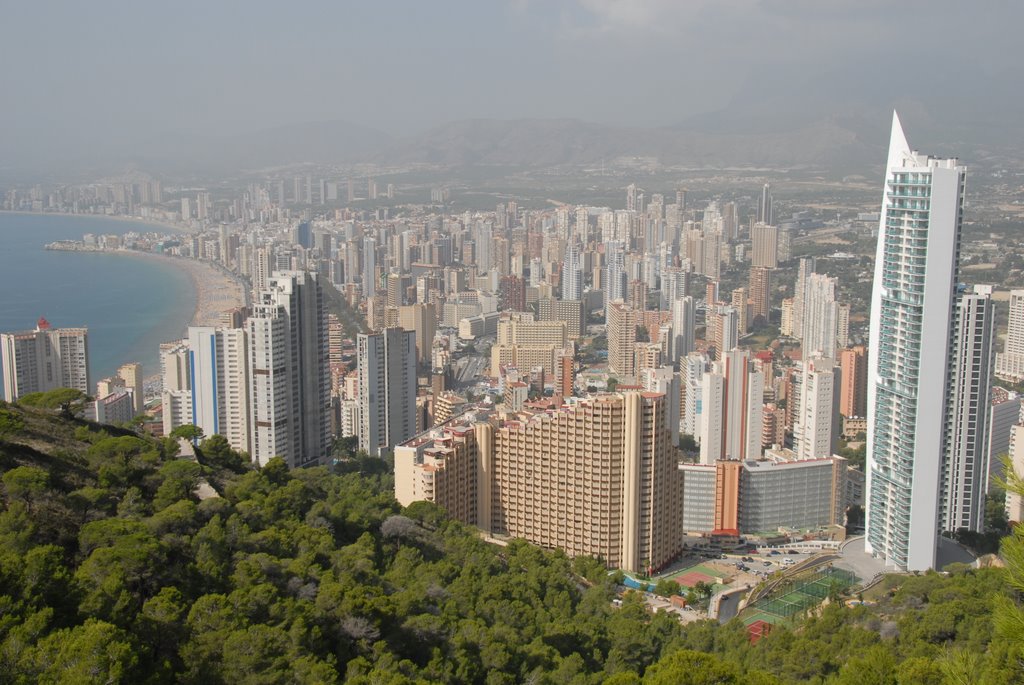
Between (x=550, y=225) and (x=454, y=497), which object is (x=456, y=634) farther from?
(x=550, y=225)

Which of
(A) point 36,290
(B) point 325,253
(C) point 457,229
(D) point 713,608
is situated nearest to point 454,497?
(D) point 713,608

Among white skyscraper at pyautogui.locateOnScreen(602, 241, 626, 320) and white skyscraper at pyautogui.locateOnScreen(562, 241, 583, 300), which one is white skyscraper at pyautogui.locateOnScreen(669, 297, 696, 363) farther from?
white skyscraper at pyautogui.locateOnScreen(562, 241, 583, 300)

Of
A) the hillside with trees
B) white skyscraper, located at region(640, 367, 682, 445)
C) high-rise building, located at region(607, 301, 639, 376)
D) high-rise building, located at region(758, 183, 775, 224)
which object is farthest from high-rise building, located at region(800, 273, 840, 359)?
the hillside with trees

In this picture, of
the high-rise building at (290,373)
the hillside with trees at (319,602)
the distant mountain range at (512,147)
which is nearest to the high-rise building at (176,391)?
the high-rise building at (290,373)

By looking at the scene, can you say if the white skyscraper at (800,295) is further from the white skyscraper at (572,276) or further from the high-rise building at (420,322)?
the high-rise building at (420,322)

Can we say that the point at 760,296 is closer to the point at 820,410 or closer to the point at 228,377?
the point at 820,410
